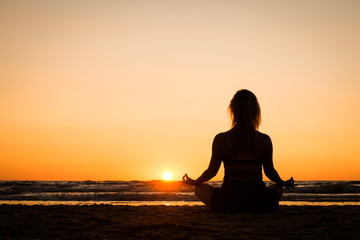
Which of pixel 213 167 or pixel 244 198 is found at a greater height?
pixel 213 167

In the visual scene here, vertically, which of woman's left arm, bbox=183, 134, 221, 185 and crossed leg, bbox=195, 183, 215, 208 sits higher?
woman's left arm, bbox=183, 134, 221, 185

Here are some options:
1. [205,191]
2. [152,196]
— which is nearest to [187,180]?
[205,191]

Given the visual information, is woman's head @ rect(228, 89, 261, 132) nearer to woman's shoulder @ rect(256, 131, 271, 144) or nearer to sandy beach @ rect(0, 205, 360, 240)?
woman's shoulder @ rect(256, 131, 271, 144)

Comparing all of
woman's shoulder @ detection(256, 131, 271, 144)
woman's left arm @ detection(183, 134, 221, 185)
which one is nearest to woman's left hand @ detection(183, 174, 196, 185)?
woman's left arm @ detection(183, 134, 221, 185)

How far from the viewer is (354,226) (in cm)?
480

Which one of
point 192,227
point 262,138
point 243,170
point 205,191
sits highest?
point 262,138

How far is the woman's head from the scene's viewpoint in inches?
208

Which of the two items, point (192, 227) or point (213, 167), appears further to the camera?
point (213, 167)

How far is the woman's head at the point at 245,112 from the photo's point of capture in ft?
17.3

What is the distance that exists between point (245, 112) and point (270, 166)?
0.92 metres

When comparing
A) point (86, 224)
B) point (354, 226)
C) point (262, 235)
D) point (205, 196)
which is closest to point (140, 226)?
point (86, 224)

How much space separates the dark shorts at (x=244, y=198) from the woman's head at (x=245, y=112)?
2.73 feet

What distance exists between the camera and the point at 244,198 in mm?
5410

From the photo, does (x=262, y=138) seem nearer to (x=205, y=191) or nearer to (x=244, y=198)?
(x=244, y=198)
